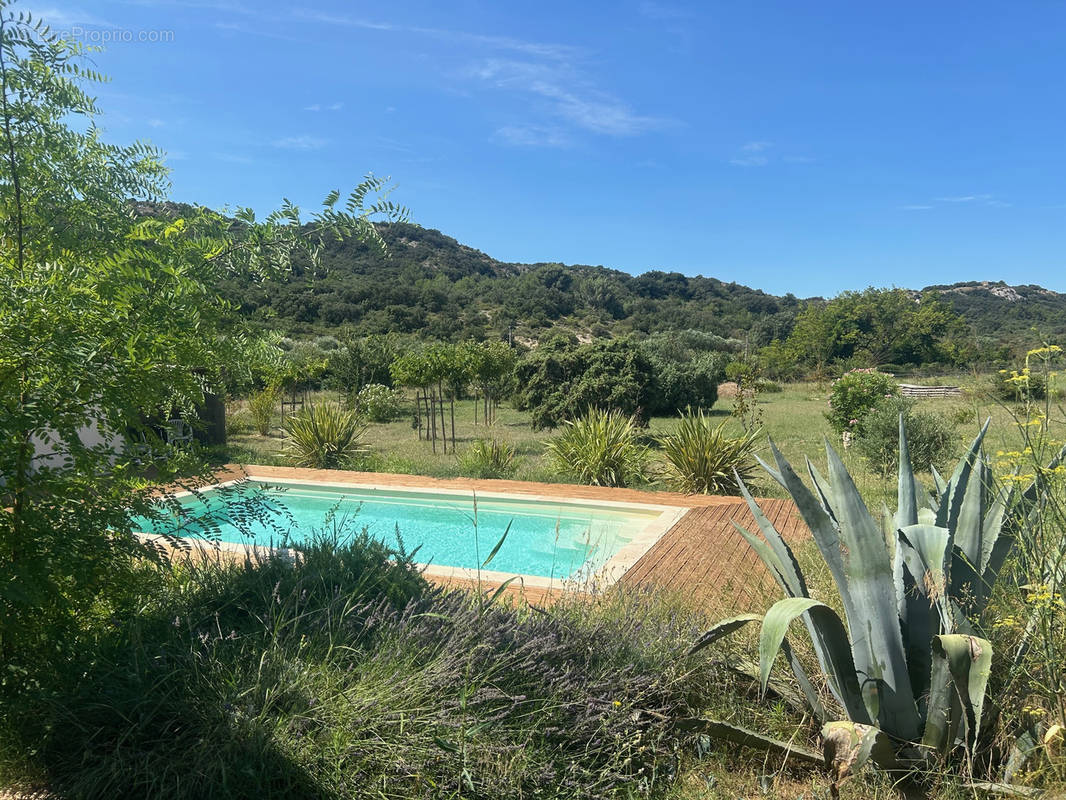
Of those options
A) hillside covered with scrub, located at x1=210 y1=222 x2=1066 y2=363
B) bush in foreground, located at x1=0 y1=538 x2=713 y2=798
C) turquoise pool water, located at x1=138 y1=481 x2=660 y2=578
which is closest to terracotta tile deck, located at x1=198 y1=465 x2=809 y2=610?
turquoise pool water, located at x1=138 y1=481 x2=660 y2=578

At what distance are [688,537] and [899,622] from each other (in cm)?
371

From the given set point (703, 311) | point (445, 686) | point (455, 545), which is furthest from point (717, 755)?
point (703, 311)

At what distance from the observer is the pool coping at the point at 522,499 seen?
4.68 meters

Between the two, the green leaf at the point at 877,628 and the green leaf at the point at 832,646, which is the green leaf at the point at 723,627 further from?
the green leaf at the point at 877,628

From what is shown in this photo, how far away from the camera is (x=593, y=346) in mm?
20156

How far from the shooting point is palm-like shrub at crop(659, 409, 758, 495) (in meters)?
8.70

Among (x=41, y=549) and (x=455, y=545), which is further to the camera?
(x=455, y=545)

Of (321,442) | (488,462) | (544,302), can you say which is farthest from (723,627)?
(544,302)

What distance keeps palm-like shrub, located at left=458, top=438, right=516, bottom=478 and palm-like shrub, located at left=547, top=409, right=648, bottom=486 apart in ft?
2.55

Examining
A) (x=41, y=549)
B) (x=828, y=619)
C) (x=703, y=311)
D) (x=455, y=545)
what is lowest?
(x=455, y=545)

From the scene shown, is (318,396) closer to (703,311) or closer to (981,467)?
(981,467)

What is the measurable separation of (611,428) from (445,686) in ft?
24.3

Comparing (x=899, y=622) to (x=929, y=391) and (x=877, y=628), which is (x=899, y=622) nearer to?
(x=877, y=628)

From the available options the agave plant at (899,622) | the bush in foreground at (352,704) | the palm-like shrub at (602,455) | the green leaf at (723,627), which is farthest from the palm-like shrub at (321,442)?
the agave plant at (899,622)
